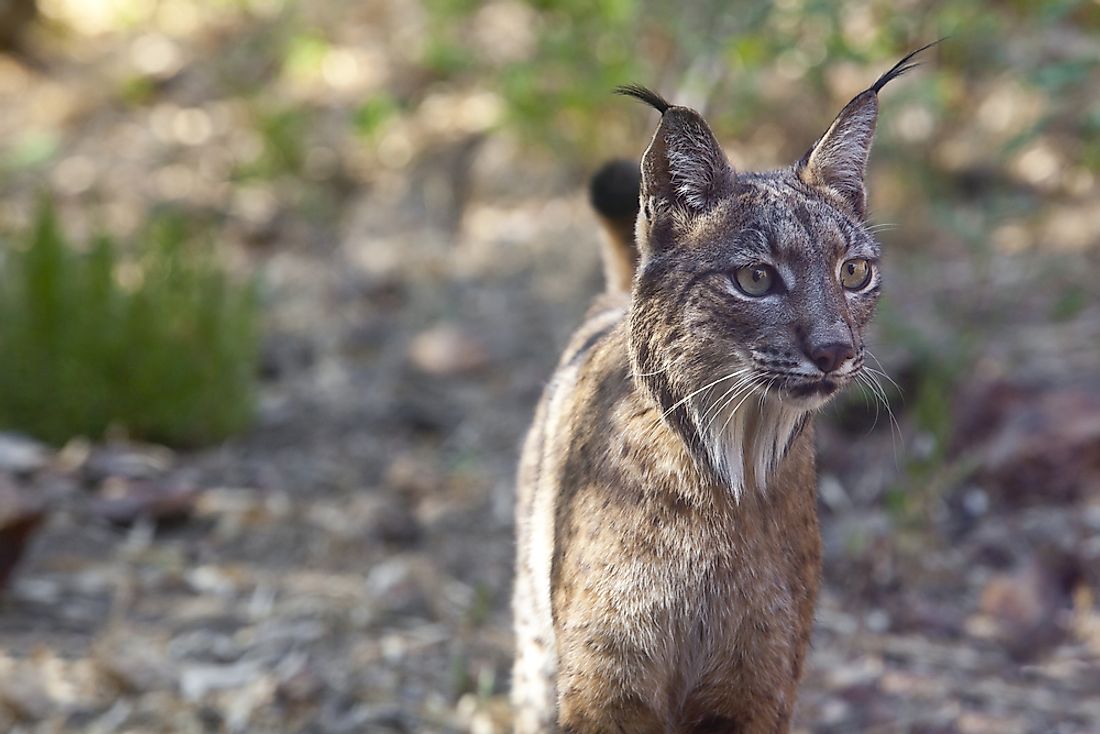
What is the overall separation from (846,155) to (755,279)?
0.55 m

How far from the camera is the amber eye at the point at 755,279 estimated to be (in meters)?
3.38

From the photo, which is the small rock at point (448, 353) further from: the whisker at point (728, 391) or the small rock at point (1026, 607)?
the whisker at point (728, 391)

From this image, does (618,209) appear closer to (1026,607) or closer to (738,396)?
(738,396)

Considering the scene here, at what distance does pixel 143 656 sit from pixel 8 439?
184 cm

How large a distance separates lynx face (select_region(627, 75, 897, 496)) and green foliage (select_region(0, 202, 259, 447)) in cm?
398

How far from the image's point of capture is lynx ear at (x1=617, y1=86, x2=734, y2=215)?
11.3 feet

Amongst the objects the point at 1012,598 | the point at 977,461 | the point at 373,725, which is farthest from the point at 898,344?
the point at 373,725

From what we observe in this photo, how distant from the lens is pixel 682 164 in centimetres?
352

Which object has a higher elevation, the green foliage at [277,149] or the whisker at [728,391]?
the green foliage at [277,149]

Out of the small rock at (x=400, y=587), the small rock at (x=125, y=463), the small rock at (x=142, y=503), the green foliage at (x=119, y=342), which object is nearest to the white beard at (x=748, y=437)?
the small rock at (x=400, y=587)

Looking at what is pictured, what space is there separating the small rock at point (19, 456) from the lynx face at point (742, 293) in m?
3.72

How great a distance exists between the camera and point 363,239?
9961mm

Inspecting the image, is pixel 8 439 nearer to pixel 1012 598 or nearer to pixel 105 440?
pixel 105 440

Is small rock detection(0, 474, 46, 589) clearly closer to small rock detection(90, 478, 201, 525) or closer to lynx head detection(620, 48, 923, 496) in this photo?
small rock detection(90, 478, 201, 525)
